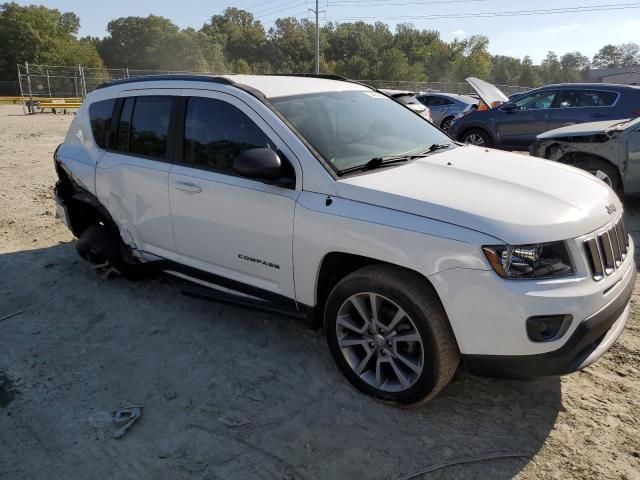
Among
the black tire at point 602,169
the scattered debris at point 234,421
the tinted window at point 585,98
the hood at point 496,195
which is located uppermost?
the tinted window at point 585,98

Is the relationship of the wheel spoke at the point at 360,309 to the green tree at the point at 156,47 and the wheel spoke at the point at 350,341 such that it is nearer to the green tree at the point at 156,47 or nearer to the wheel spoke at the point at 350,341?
the wheel spoke at the point at 350,341

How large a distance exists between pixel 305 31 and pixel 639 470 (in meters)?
93.9

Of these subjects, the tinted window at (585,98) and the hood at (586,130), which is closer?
the hood at (586,130)

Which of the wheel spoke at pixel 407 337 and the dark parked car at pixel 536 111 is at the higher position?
the dark parked car at pixel 536 111

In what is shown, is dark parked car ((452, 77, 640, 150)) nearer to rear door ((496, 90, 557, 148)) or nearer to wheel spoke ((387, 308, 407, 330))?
rear door ((496, 90, 557, 148))

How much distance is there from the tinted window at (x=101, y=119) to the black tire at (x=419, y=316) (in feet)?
9.02

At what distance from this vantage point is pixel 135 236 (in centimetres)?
432

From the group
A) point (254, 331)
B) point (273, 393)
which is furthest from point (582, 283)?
point (254, 331)

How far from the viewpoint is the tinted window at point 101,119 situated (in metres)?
4.47

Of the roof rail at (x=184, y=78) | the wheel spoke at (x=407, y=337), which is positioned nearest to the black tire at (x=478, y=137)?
the roof rail at (x=184, y=78)

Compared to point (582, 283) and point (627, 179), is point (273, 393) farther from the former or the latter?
point (627, 179)

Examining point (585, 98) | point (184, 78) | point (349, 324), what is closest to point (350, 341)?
point (349, 324)

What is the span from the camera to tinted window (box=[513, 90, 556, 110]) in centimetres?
1020

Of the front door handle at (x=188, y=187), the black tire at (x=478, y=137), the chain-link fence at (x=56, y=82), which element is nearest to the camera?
the front door handle at (x=188, y=187)
